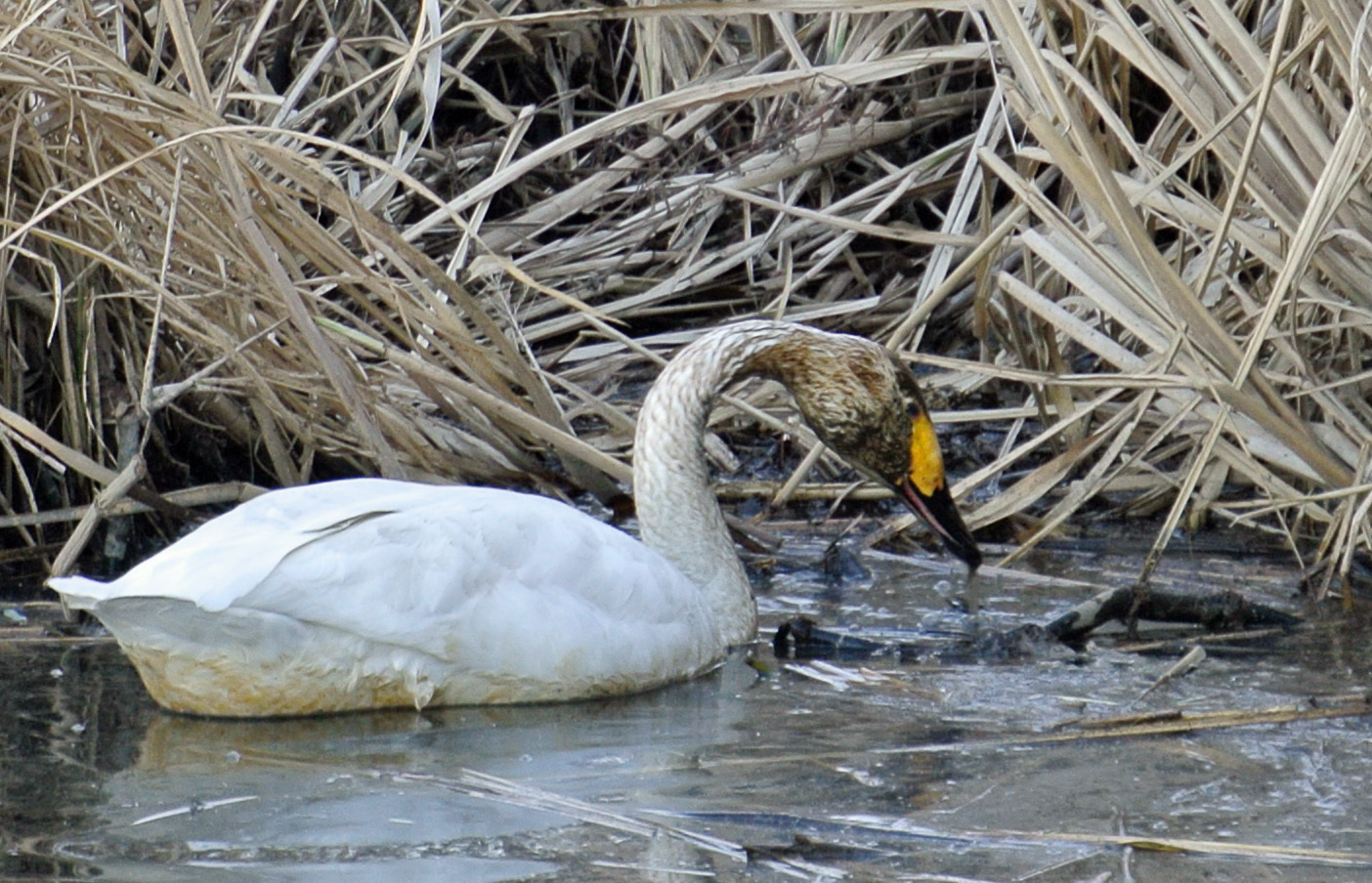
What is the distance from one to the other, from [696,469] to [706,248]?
2.31 meters

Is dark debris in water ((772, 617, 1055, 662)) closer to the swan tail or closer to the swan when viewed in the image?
the swan

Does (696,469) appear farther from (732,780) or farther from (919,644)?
(732,780)

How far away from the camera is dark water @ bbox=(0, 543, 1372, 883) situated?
2.74 m

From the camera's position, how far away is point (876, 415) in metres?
4.36

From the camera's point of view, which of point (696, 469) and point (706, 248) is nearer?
point (696, 469)

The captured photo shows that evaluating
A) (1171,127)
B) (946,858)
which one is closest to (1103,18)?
(1171,127)

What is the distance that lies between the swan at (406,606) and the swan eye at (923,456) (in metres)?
0.49

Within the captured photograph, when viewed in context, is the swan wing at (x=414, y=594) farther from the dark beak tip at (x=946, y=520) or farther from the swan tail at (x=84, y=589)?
the dark beak tip at (x=946, y=520)

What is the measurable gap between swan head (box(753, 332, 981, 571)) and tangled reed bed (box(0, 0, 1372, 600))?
0.31 m

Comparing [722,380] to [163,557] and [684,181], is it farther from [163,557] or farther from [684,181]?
[684,181]

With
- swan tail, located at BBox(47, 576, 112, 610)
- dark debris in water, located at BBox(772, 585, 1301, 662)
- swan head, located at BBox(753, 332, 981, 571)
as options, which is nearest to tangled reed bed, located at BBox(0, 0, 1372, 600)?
dark debris in water, located at BBox(772, 585, 1301, 662)

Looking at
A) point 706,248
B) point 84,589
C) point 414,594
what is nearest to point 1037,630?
point 414,594

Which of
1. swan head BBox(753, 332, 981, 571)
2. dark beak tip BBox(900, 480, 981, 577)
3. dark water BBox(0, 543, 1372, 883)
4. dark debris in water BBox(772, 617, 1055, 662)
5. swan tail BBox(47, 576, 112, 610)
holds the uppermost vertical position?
swan head BBox(753, 332, 981, 571)

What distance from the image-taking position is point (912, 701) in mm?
3719
